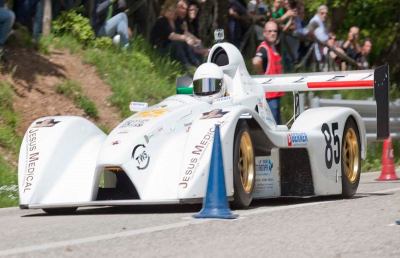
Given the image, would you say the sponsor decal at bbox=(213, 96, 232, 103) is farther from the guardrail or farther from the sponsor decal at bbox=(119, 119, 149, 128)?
the guardrail

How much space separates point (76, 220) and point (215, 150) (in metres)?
1.44

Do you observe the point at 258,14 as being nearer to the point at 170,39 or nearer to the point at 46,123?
the point at 170,39

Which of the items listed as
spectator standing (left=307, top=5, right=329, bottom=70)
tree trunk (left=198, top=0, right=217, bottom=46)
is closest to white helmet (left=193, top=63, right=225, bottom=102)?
tree trunk (left=198, top=0, right=217, bottom=46)

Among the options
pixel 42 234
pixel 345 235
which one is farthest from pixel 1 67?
pixel 345 235

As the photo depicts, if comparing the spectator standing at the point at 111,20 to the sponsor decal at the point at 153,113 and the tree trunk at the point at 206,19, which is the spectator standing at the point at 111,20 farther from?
the sponsor decal at the point at 153,113

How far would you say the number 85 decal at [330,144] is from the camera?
41.0 ft

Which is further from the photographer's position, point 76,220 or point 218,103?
point 218,103

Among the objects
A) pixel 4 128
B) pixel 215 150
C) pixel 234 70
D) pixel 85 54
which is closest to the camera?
pixel 215 150

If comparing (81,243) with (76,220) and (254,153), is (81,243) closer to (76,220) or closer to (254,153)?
(76,220)

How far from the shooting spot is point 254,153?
11516 mm

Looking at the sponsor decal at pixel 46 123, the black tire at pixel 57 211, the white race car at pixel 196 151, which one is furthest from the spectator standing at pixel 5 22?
the black tire at pixel 57 211

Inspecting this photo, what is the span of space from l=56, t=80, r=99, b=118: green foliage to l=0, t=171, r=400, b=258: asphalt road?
18.6 feet

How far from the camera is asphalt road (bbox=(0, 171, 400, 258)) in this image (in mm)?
8086

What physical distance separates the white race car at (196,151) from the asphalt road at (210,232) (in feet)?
0.76
